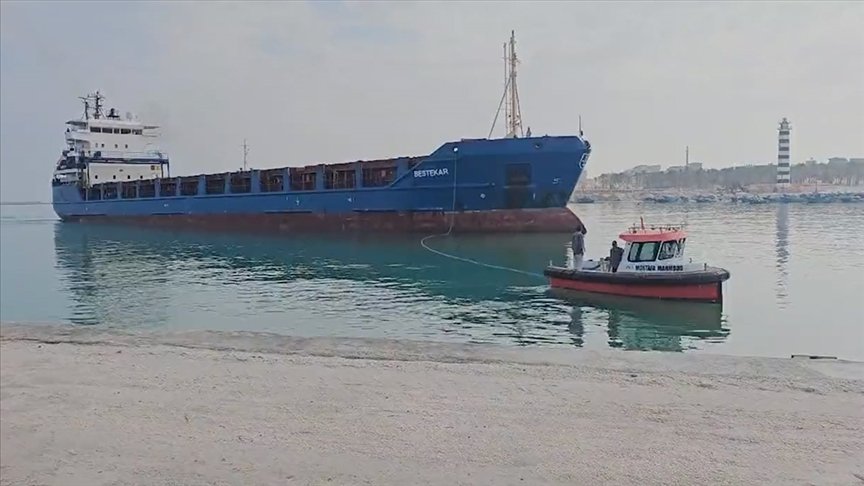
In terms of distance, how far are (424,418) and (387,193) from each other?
764 inches

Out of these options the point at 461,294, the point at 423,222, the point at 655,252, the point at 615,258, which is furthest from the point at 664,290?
the point at 423,222

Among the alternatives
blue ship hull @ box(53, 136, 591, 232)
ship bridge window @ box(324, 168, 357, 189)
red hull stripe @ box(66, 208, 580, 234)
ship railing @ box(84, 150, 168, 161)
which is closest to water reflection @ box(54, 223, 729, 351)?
red hull stripe @ box(66, 208, 580, 234)

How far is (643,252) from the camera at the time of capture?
1026 cm

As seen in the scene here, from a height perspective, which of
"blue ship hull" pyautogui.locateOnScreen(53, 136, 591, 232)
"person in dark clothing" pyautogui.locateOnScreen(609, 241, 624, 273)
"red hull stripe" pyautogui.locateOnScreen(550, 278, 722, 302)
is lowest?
"red hull stripe" pyautogui.locateOnScreen(550, 278, 722, 302)

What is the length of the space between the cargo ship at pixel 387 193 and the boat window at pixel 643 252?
35.5ft

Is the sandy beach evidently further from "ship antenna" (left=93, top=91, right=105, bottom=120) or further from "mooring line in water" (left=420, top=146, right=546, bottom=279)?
"ship antenna" (left=93, top=91, right=105, bottom=120)

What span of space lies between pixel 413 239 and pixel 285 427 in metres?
17.4

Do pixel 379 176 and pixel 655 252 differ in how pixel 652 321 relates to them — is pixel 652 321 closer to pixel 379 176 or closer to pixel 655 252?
pixel 655 252

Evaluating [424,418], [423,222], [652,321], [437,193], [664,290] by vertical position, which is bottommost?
[652,321]

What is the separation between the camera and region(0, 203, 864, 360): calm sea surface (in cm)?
828

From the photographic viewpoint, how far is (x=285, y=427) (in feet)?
10.7

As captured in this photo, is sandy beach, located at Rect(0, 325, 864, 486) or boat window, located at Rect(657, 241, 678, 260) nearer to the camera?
sandy beach, located at Rect(0, 325, 864, 486)

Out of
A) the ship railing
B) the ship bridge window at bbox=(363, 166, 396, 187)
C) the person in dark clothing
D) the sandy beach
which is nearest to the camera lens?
the sandy beach

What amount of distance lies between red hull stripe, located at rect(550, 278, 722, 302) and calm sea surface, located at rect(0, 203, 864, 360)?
18cm
